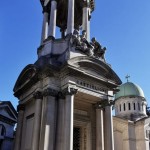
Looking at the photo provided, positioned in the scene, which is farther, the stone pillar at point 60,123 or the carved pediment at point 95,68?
the carved pediment at point 95,68

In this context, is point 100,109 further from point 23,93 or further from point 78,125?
point 23,93

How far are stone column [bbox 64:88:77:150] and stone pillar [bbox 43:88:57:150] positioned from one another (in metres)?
0.89

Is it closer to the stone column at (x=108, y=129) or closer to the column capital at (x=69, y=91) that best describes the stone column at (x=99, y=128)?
the stone column at (x=108, y=129)

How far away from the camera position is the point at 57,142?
16516mm

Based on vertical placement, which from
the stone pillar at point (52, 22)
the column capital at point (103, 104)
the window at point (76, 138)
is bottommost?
the window at point (76, 138)

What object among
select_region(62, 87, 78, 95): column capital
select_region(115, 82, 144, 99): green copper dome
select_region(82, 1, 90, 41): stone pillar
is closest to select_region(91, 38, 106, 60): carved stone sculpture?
select_region(82, 1, 90, 41): stone pillar

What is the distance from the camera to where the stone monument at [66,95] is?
55.3 ft

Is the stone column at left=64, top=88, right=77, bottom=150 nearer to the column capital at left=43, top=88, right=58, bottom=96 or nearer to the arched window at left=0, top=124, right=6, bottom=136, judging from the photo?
the column capital at left=43, top=88, right=58, bottom=96

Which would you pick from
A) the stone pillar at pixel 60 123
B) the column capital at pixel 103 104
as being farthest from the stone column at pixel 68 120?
the column capital at pixel 103 104

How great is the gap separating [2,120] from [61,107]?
15.9m

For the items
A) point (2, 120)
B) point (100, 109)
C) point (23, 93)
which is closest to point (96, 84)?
point (100, 109)

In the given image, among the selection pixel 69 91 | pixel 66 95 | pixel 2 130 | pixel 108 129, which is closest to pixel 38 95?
pixel 66 95

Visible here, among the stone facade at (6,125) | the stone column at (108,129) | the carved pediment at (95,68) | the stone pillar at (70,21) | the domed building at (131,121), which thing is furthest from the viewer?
the domed building at (131,121)

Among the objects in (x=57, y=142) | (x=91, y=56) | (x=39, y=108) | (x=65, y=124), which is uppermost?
(x=91, y=56)
